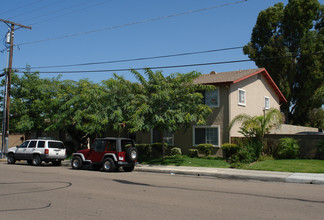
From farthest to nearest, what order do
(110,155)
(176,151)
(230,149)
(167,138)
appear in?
(167,138)
(176,151)
(230,149)
(110,155)

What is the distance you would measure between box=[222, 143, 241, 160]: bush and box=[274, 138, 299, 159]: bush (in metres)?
2.52

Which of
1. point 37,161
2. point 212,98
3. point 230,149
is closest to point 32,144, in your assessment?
point 37,161

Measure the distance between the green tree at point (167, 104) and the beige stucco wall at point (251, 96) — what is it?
3663mm

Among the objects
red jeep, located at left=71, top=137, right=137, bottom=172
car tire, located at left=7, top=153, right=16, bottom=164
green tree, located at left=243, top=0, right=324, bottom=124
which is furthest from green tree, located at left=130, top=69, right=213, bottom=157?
green tree, located at left=243, top=0, right=324, bottom=124

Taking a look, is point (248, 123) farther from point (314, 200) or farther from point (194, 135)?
point (314, 200)

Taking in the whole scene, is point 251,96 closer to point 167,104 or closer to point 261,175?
point 167,104

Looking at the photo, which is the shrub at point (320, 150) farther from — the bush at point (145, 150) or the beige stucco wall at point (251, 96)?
the bush at point (145, 150)

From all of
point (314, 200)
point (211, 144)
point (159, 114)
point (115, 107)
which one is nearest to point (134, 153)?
point (159, 114)

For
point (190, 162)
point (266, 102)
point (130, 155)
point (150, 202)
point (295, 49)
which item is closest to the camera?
point (150, 202)

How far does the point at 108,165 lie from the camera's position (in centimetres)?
1697

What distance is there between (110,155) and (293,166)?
377 inches

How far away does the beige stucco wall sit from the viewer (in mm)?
23078

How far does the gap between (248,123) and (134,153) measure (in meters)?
7.86

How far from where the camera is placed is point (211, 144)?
22641 millimetres
